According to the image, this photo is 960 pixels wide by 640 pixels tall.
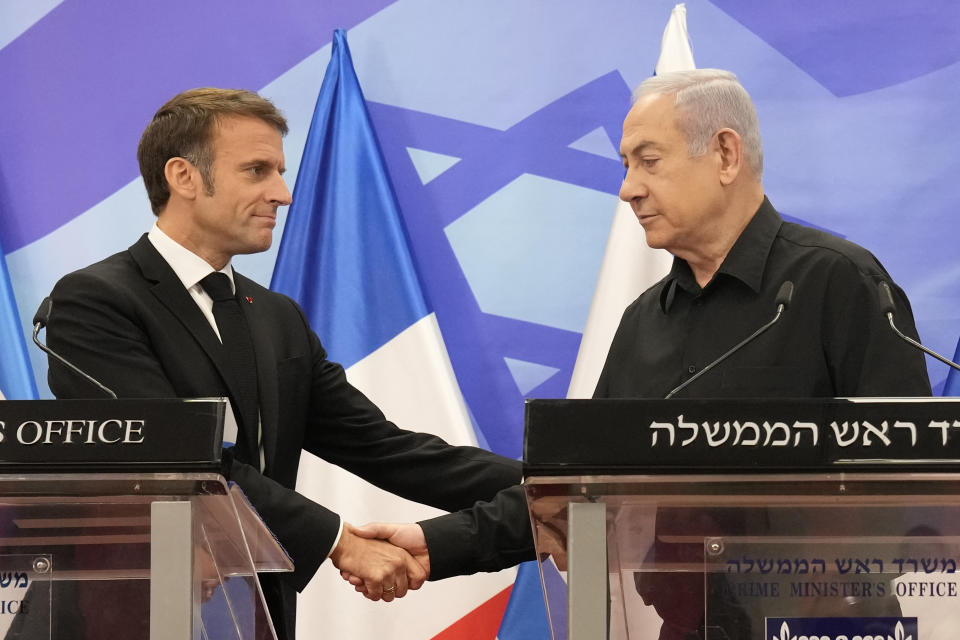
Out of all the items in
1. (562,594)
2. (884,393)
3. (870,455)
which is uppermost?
(884,393)

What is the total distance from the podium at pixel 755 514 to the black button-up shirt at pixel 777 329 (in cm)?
72

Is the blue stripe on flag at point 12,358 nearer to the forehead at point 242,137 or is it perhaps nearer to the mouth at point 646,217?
the forehead at point 242,137

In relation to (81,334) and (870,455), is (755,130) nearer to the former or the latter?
(870,455)

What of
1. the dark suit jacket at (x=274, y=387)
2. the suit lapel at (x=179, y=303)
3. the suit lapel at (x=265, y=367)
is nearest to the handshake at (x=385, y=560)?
the dark suit jacket at (x=274, y=387)

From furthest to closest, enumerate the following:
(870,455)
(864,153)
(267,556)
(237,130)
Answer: (864,153)
(237,130)
(267,556)
(870,455)

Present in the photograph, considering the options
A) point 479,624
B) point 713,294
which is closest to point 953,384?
point 713,294

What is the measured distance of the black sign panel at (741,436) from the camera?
143 centimetres

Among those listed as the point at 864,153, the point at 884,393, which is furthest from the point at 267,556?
the point at 864,153

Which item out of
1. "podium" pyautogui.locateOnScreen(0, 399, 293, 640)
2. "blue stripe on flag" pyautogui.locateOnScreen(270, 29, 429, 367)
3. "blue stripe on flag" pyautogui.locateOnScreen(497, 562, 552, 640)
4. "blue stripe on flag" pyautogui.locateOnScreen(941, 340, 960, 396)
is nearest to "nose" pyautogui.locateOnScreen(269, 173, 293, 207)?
"blue stripe on flag" pyautogui.locateOnScreen(270, 29, 429, 367)

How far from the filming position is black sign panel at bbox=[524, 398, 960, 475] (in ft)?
4.70

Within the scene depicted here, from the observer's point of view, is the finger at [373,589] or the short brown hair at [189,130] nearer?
the finger at [373,589]

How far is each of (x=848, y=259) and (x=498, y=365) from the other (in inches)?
56.7

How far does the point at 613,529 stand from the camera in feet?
4.83

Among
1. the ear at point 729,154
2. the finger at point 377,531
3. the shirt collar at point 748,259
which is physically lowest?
the finger at point 377,531
